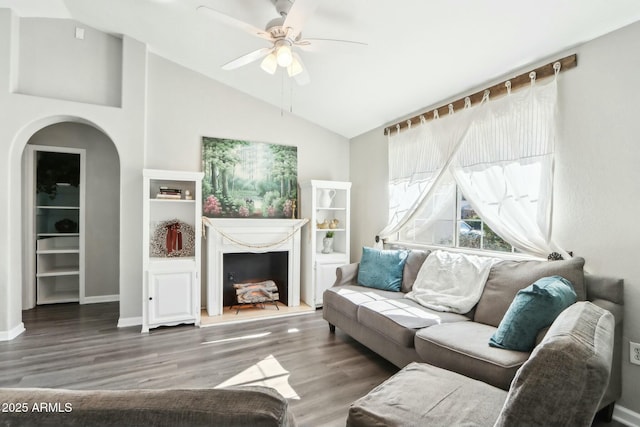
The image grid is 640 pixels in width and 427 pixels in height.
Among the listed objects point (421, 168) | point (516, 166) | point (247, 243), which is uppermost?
point (421, 168)

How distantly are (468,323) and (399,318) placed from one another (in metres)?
0.52

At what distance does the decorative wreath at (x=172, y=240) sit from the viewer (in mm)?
3754

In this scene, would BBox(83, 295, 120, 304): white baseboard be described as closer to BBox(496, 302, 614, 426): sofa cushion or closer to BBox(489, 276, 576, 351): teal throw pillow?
BBox(489, 276, 576, 351): teal throw pillow

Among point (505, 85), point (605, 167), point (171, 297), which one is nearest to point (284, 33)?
point (505, 85)

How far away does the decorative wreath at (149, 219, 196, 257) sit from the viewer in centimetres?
375

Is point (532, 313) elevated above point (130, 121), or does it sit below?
below

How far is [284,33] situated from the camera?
2236mm

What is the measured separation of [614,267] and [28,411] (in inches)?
114

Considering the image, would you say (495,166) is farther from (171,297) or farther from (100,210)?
(100,210)

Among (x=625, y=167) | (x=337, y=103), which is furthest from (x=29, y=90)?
(x=625, y=167)

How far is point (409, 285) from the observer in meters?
3.22

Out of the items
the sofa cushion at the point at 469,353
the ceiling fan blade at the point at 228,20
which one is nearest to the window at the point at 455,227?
the sofa cushion at the point at 469,353

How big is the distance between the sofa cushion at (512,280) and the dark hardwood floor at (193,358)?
32.2 inches

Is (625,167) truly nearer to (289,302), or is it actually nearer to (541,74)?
(541,74)
